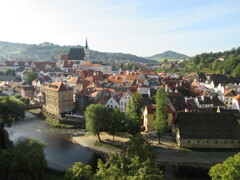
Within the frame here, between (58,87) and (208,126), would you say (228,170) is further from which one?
(58,87)

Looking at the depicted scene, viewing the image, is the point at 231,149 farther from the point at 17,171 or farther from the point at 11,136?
the point at 11,136

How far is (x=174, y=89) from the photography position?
56188mm

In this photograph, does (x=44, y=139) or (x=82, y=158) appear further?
(x=44, y=139)

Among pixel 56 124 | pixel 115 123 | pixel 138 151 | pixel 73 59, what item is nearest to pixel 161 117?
pixel 115 123

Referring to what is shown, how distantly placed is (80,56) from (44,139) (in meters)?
99.6

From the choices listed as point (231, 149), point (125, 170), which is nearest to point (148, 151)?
point (125, 170)

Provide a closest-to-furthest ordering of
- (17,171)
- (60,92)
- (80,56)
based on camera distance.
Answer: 1. (17,171)
2. (60,92)
3. (80,56)

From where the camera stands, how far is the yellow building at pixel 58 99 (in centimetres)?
5200

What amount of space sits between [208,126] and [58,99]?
33.8 metres

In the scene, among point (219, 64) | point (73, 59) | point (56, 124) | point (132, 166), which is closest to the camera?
point (132, 166)

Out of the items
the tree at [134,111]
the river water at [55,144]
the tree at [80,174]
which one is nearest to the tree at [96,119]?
the river water at [55,144]

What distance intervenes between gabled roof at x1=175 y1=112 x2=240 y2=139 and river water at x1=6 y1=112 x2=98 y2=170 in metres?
15.2

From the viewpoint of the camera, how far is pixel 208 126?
1382 inches

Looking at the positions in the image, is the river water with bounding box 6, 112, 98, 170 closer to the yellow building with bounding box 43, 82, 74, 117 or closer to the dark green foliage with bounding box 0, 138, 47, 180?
the yellow building with bounding box 43, 82, 74, 117
